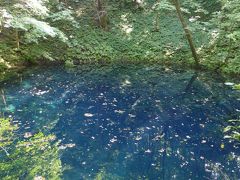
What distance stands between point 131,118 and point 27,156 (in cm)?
449

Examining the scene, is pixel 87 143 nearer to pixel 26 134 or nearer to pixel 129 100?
pixel 26 134

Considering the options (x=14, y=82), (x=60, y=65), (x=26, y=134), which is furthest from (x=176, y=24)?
(x=26, y=134)

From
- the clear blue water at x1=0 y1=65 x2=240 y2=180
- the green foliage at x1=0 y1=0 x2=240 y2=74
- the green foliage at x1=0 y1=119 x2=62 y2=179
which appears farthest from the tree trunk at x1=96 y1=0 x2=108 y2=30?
the green foliage at x1=0 y1=119 x2=62 y2=179

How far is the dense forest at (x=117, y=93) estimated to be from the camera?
8562 millimetres

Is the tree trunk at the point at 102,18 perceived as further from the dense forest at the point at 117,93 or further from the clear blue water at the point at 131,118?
the clear blue water at the point at 131,118

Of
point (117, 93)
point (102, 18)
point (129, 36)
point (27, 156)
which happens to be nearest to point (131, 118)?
point (117, 93)

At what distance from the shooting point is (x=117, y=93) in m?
14.6

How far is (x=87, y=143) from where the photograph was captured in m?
9.64

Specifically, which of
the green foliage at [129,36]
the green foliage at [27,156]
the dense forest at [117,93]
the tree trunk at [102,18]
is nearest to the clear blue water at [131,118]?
the dense forest at [117,93]

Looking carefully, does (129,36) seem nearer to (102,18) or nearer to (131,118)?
(102,18)

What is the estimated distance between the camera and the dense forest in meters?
8.56

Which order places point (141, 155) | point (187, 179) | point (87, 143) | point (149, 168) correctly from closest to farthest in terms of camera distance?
point (187, 179) < point (149, 168) < point (141, 155) < point (87, 143)

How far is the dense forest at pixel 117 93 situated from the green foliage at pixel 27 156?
28 millimetres

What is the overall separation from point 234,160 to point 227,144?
3.42 ft
